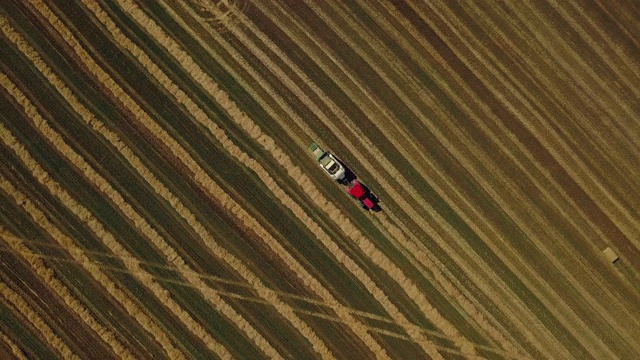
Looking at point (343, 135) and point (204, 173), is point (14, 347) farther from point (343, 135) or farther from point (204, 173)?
point (343, 135)

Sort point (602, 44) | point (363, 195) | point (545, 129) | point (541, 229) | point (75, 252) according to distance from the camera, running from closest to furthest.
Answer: point (75, 252), point (363, 195), point (541, 229), point (545, 129), point (602, 44)

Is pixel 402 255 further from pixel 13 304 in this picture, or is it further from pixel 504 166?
pixel 13 304

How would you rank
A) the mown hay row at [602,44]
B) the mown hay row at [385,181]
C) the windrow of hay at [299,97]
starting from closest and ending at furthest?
the windrow of hay at [299,97], the mown hay row at [385,181], the mown hay row at [602,44]

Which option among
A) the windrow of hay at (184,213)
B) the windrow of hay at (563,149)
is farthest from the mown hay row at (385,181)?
the windrow of hay at (184,213)

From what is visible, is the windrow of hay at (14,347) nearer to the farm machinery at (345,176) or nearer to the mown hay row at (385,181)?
the farm machinery at (345,176)

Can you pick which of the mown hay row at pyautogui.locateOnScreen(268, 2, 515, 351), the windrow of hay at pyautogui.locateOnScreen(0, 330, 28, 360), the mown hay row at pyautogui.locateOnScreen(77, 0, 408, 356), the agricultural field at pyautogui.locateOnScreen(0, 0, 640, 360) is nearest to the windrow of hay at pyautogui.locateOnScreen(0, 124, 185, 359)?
the agricultural field at pyautogui.locateOnScreen(0, 0, 640, 360)

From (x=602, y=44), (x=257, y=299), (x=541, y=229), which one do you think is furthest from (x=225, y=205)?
(x=602, y=44)

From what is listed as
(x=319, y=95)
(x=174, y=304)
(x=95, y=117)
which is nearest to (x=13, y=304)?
(x=174, y=304)
